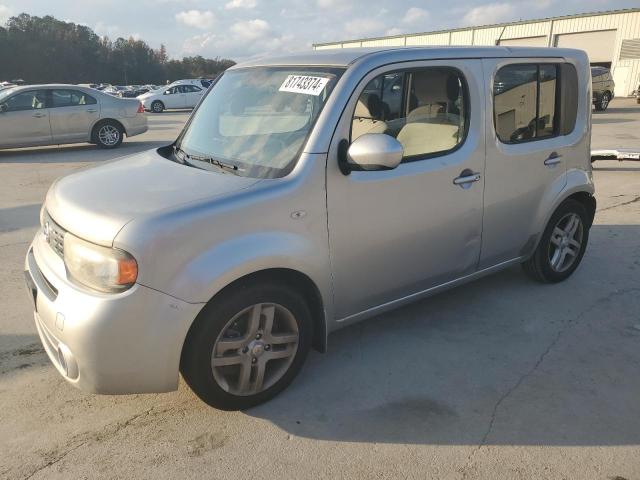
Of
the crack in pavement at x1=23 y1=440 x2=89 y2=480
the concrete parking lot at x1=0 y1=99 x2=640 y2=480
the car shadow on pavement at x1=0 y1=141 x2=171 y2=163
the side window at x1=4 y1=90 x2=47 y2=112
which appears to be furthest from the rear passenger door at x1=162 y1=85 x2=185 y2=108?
the crack in pavement at x1=23 y1=440 x2=89 y2=480

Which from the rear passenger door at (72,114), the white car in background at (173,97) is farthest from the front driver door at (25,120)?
the white car in background at (173,97)

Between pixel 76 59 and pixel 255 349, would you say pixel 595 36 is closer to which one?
pixel 255 349

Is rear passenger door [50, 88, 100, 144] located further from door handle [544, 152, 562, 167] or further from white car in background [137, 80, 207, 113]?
white car in background [137, 80, 207, 113]

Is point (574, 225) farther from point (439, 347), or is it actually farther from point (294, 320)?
point (294, 320)

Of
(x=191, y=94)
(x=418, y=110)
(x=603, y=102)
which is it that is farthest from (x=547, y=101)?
(x=191, y=94)

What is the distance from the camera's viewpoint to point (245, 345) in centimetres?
265

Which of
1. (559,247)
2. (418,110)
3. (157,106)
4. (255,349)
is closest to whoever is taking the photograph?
(255,349)

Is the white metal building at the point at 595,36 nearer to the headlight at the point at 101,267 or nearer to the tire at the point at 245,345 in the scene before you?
the tire at the point at 245,345

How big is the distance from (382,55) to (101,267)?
6.32 feet

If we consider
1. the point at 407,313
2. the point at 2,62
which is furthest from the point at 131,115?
the point at 2,62

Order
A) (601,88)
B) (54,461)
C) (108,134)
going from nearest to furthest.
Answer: (54,461)
(108,134)
(601,88)

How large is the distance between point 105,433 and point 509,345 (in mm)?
2480

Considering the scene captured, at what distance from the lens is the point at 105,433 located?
259 centimetres

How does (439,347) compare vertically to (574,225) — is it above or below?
below
